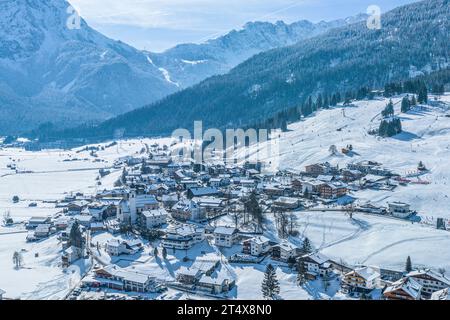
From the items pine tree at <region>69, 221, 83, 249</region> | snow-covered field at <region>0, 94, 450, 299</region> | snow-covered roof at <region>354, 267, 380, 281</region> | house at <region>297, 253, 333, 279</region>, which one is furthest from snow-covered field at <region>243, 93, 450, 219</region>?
pine tree at <region>69, 221, 83, 249</region>

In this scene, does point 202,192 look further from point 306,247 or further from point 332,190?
point 306,247

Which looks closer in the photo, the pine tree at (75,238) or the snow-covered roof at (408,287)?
the snow-covered roof at (408,287)

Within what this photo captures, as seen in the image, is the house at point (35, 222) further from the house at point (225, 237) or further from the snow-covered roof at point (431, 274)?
the snow-covered roof at point (431, 274)

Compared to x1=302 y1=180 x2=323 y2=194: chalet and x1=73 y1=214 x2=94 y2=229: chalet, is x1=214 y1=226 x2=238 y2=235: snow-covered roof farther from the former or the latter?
x1=302 y1=180 x2=323 y2=194: chalet

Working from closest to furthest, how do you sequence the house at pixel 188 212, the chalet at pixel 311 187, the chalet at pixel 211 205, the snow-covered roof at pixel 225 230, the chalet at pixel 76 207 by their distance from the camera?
1. the snow-covered roof at pixel 225 230
2. the house at pixel 188 212
3. the chalet at pixel 211 205
4. the chalet at pixel 311 187
5. the chalet at pixel 76 207

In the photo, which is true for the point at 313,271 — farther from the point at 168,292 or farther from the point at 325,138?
the point at 325,138

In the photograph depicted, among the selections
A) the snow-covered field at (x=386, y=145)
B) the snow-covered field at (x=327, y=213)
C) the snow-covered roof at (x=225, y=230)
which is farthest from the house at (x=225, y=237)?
the snow-covered field at (x=386, y=145)

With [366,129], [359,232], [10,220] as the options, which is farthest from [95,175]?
[359,232]
